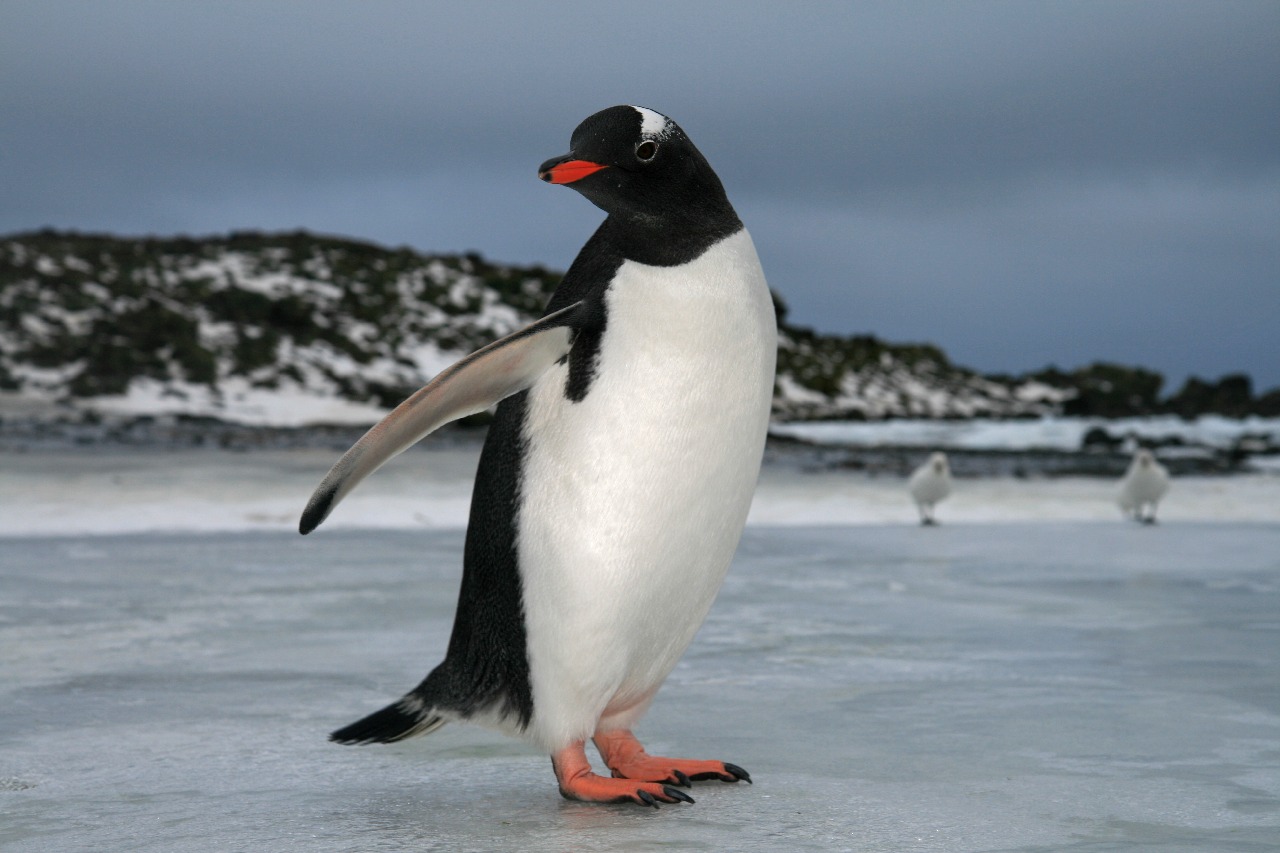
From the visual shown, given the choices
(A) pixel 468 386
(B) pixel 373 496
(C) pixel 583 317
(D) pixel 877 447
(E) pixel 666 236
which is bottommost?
(B) pixel 373 496

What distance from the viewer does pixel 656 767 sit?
218cm

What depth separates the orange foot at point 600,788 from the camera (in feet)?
6.75

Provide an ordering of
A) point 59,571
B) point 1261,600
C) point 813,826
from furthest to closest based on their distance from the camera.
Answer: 1. point 59,571
2. point 1261,600
3. point 813,826

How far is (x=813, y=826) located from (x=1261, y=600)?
3557 millimetres

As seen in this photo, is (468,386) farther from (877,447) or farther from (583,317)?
(877,447)

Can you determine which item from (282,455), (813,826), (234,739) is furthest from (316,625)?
(282,455)

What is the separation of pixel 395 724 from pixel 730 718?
0.77 meters

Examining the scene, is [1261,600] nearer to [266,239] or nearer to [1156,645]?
[1156,645]

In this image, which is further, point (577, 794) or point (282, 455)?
point (282, 455)

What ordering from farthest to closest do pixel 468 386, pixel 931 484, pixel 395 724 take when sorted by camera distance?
pixel 931 484, pixel 395 724, pixel 468 386

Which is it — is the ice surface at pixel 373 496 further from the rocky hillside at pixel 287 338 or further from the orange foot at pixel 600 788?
the rocky hillside at pixel 287 338

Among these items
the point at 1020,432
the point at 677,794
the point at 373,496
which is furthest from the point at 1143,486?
the point at 1020,432

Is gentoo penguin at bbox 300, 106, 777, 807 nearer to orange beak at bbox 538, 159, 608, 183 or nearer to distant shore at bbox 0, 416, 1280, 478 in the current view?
orange beak at bbox 538, 159, 608, 183

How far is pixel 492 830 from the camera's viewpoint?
73.4 inches
